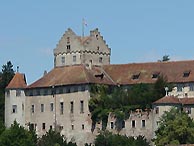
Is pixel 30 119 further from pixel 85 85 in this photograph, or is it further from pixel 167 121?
pixel 167 121

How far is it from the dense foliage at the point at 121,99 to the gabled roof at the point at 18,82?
40.2 ft

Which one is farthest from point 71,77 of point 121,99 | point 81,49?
point 121,99

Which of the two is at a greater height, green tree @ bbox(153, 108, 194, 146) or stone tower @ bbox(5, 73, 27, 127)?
Answer: stone tower @ bbox(5, 73, 27, 127)

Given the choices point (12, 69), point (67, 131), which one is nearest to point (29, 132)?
point (67, 131)

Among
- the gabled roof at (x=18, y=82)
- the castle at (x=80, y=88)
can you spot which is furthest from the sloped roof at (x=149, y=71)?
the gabled roof at (x=18, y=82)

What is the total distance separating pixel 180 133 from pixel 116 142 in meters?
9.99

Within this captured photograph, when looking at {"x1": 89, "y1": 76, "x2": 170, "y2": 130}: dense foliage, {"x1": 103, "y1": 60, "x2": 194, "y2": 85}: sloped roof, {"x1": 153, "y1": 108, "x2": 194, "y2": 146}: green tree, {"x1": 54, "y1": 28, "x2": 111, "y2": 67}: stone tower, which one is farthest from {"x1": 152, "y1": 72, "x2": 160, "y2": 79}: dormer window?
{"x1": 153, "y1": 108, "x2": 194, "y2": 146}: green tree

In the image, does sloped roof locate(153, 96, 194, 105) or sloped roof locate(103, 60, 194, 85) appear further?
sloped roof locate(103, 60, 194, 85)

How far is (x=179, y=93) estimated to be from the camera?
133 metres

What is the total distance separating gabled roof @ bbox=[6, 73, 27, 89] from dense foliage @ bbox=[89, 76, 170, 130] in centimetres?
1225

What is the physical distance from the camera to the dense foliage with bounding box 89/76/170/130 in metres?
132

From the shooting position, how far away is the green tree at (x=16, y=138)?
13275 cm

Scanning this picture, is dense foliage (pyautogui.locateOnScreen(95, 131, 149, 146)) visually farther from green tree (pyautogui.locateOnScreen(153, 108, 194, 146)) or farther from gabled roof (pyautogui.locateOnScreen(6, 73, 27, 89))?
gabled roof (pyautogui.locateOnScreen(6, 73, 27, 89))

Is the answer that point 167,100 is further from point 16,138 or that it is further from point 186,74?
point 16,138
